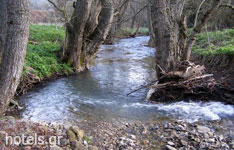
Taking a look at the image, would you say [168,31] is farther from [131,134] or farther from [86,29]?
[86,29]

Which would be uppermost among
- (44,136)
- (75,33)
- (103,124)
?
(75,33)

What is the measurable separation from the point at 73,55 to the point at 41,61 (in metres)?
1.69

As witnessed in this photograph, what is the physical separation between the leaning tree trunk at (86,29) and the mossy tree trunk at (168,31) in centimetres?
416

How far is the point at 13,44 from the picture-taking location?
477 cm

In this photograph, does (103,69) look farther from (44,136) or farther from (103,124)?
(44,136)

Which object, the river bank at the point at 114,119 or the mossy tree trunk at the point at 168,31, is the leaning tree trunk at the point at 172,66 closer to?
the mossy tree trunk at the point at 168,31

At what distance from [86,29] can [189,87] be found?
6280mm

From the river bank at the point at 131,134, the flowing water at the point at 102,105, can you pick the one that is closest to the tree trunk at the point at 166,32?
the flowing water at the point at 102,105

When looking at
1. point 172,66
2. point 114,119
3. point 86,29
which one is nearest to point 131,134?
point 114,119

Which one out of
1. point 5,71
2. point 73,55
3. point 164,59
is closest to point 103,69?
point 73,55

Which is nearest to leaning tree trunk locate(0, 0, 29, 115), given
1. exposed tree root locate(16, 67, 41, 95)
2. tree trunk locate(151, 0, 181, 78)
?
exposed tree root locate(16, 67, 41, 95)

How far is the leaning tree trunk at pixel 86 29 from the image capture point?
32.8ft

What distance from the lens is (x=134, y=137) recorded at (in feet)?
15.6

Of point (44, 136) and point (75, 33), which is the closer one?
point (44, 136)
